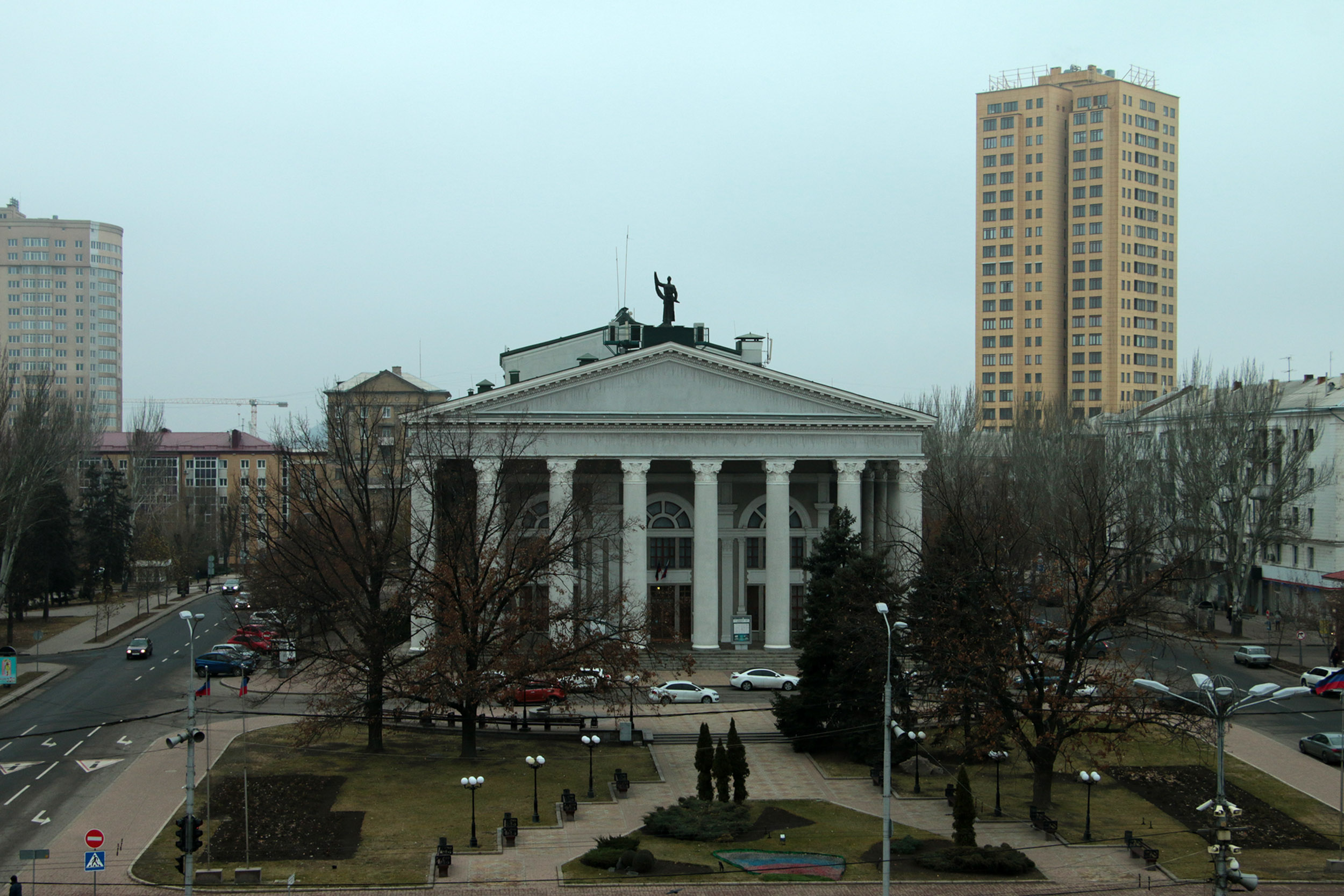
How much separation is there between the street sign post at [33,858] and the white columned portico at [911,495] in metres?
40.5

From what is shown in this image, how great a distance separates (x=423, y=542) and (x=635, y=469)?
14.4m

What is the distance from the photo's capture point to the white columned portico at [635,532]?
5678cm

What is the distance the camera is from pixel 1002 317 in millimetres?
117250

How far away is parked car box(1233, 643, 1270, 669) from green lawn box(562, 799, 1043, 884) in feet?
101

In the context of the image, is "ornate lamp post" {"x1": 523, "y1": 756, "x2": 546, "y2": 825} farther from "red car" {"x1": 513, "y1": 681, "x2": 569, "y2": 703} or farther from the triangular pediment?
the triangular pediment

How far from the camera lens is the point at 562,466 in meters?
56.7

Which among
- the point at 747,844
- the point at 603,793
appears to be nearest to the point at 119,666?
the point at 603,793

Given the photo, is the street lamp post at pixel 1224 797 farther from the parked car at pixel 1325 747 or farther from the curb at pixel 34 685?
the curb at pixel 34 685

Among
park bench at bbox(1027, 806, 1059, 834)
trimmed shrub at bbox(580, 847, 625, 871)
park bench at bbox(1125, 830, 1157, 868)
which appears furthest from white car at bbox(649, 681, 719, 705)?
park bench at bbox(1125, 830, 1157, 868)

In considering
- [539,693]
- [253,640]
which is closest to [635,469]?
[539,693]

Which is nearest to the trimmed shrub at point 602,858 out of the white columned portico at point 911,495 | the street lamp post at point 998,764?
the street lamp post at point 998,764

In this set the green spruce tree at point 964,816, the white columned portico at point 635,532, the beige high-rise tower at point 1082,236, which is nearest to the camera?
the green spruce tree at point 964,816

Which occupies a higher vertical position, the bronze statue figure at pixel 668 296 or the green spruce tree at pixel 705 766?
the bronze statue figure at pixel 668 296

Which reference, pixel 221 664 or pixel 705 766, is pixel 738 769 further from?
pixel 221 664
